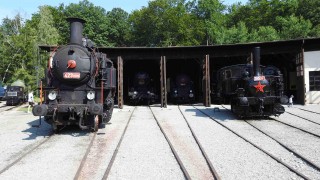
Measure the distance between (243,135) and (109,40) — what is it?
186ft

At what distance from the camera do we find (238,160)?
736 centimetres

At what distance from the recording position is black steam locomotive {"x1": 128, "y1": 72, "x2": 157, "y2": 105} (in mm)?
25781

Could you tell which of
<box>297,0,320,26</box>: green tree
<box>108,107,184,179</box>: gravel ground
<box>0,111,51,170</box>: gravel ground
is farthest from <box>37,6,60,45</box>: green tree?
<box>297,0,320,26</box>: green tree

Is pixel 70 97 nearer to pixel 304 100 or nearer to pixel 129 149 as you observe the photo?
pixel 129 149

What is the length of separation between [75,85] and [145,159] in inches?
177

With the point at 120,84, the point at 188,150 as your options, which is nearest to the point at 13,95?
the point at 120,84

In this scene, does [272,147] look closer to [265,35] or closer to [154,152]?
[154,152]

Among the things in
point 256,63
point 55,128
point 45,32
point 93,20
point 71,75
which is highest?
point 93,20

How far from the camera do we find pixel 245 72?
15336 millimetres

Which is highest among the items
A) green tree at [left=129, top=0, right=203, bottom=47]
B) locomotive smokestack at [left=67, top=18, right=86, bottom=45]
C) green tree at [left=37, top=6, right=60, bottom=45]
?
green tree at [left=129, top=0, right=203, bottom=47]

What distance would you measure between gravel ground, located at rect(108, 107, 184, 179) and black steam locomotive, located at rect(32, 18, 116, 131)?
1524mm

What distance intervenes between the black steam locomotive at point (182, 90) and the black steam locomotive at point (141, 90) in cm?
187

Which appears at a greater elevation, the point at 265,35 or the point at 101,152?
the point at 265,35

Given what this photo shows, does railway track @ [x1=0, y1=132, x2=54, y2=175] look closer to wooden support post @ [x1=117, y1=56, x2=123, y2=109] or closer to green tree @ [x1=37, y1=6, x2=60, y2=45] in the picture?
wooden support post @ [x1=117, y1=56, x2=123, y2=109]
